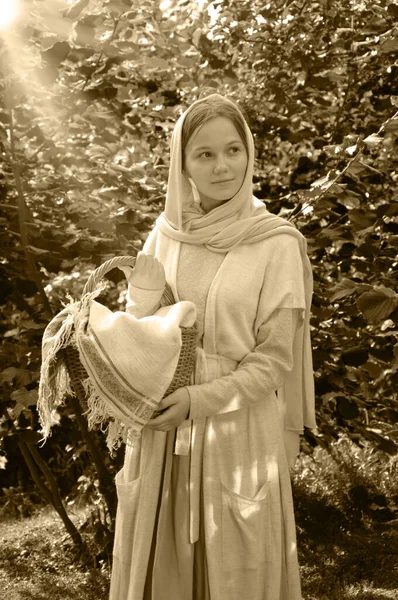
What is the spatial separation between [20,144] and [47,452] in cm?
188

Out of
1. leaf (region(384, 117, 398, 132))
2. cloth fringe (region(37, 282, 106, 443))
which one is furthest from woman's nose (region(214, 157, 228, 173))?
leaf (region(384, 117, 398, 132))

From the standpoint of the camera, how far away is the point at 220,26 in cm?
418

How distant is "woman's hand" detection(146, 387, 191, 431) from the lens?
7.01 feet

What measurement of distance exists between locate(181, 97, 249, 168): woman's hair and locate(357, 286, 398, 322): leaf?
22.6 inches

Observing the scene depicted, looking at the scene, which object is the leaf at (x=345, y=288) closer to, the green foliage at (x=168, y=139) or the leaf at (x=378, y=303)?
the leaf at (x=378, y=303)

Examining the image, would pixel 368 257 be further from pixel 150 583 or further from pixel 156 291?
pixel 150 583

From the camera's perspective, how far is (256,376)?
2.23 m

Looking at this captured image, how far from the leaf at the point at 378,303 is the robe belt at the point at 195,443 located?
46cm

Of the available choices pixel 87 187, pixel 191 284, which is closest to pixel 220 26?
pixel 87 187

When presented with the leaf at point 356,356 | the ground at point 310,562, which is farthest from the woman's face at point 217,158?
the ground at point 310,562

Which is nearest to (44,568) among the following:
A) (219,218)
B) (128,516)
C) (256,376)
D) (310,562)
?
(310,562)

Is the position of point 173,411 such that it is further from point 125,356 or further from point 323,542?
point 323,542

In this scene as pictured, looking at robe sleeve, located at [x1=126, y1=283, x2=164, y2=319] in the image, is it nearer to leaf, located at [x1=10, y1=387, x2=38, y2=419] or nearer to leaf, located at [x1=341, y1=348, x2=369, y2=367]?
leaf, located at [x1=10, y1=387, x2=38, y2=419]

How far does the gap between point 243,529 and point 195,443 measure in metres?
0.26
